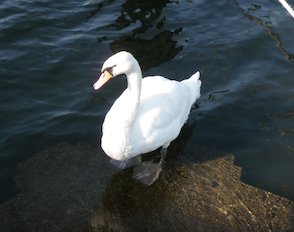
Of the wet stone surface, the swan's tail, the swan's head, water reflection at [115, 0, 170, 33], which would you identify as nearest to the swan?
the swan's head

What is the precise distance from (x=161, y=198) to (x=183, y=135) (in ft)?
4.62

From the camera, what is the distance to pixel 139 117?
5.52 m

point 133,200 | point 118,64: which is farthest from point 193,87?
point 133,200

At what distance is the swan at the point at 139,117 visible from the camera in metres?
5.26

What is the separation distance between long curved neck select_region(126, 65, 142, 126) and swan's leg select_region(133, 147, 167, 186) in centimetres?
81

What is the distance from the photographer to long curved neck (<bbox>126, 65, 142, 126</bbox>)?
5.31m

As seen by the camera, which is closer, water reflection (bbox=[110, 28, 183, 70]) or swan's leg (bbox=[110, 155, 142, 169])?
swan's leg (bbox=[110, 155, 142, 169])

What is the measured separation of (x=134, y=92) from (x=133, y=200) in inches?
48.6

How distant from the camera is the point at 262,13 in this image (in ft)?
31.6

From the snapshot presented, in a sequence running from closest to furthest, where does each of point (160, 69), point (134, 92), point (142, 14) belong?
point (134, 92) < point (160, 69) < point (142, 14)

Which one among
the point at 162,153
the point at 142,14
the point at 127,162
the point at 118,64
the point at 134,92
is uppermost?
the point at 118,64

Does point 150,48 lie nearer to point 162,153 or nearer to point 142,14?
point 142,14

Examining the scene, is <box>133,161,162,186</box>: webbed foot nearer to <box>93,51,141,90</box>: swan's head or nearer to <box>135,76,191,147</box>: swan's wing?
<box>135,76,191,147</box>: swan's wing

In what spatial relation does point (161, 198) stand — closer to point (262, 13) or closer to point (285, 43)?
point (285, 43)
